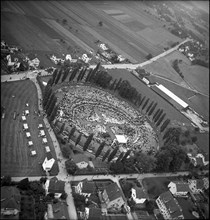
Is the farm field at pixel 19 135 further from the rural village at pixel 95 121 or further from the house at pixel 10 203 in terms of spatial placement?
the house at pixel 10 203

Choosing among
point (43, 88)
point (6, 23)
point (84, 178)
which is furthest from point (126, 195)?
point (6, 23)

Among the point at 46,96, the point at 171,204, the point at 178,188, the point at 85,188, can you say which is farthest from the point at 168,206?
the point at 46,96

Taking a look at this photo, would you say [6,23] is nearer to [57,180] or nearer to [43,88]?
[43,88]

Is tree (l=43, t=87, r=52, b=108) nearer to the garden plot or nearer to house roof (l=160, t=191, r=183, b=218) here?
the garden plot

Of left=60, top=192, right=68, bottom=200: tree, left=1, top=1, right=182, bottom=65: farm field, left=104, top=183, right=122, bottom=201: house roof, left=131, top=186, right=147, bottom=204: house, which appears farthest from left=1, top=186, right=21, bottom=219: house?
left=1, top=1, right=182, bottom=65: farm field

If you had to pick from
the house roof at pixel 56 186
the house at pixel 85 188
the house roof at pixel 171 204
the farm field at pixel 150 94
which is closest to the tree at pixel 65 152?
the house at pixel 85 188

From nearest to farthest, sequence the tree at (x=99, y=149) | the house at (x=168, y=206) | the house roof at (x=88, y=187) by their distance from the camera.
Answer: the house roof at (x=88, y=187)
the house at (x=168, y=206)
the tree at (x=99, y=149)
